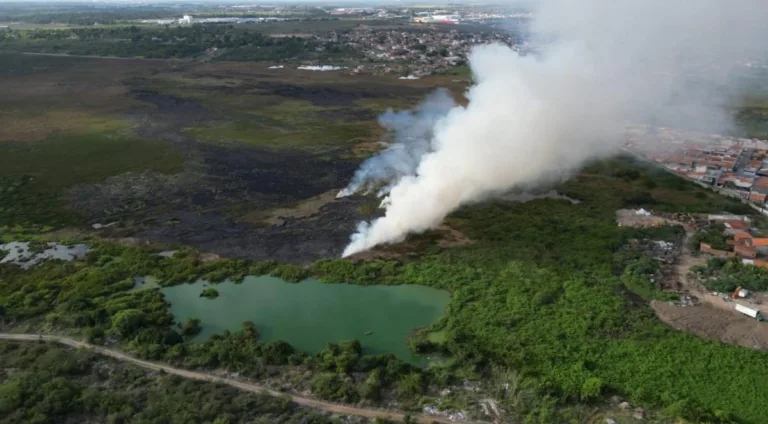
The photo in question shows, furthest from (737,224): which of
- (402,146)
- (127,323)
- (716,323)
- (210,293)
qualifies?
(127,323)

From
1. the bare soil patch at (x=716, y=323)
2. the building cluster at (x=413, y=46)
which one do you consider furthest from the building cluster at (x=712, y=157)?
the building cluster at (x=413, y=46)

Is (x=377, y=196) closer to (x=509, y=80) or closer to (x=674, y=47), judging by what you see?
(x=509, y=80)

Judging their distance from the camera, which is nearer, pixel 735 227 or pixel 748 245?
pixel 748 245

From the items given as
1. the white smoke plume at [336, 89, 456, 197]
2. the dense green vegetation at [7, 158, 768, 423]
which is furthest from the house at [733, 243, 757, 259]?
the white smoke plume at [336, 89, 456, 197]

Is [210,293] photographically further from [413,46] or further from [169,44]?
[169,44]

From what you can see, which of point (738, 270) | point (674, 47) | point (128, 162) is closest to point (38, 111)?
point (128, 162)

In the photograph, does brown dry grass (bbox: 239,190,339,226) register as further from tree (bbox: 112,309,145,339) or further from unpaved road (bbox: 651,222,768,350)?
unpaved road (bbox: 651,222,768,350)
